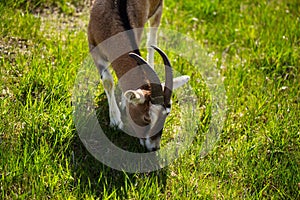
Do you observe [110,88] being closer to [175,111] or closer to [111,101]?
[111,101]

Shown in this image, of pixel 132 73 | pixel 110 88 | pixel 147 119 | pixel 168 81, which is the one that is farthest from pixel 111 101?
pixel 168 81

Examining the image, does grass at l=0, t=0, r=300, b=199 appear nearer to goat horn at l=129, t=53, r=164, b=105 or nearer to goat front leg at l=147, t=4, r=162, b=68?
goat front leg at l=147, t=4, r=162, b=68

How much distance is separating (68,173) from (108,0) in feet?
5.84

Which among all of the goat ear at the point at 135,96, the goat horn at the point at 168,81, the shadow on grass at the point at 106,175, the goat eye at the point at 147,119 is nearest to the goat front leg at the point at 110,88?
the shadow on grass at the point at 106,175

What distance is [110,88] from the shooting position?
5078mm

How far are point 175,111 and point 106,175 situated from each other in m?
1.36

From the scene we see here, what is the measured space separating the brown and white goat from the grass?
0.44m

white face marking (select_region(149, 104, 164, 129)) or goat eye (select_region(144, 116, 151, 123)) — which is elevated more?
white face marking (select_region(149, 104, 164, 129))

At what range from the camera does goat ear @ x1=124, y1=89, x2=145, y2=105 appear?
432 cm

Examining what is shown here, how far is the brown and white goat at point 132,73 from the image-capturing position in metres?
4.36

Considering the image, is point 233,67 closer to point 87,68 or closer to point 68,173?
point 87,68

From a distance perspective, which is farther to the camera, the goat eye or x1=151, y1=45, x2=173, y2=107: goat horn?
the goat eye

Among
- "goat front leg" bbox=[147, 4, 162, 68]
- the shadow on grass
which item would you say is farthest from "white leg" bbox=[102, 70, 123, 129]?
"goat front leg" bbox=[147, 4, 162, 68]

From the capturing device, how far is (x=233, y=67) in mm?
6383
